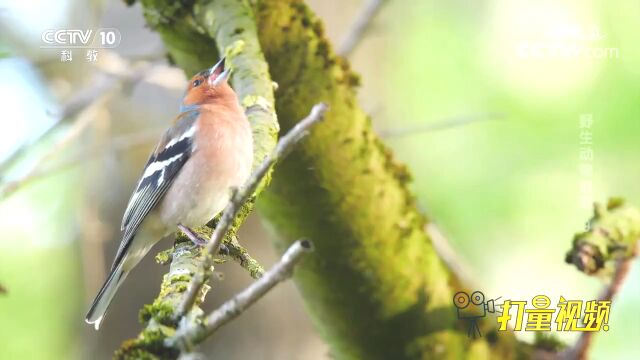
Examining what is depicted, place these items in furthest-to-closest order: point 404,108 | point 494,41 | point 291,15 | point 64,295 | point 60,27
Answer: point 404,108, point 494,41, point 64,295, point 60,27, point 291,15

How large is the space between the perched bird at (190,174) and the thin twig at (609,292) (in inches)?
32.5

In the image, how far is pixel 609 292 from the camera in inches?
62.8

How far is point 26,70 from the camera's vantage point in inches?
97.2

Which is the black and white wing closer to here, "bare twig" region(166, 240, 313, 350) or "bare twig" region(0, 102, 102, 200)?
"bare twig" region(0, 102, 102, 200)

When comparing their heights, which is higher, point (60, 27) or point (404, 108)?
point (404, 108)

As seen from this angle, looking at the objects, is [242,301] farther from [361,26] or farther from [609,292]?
[361,26]

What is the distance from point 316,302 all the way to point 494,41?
178 centimetres

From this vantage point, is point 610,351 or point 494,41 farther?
point 494,41

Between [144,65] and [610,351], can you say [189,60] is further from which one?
[610,351]

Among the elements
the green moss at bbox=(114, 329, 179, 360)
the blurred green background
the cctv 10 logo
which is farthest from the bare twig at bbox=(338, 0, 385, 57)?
the green moss at bbox=(114, 329, 179, 360)

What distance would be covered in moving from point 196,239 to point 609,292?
89 centimetres

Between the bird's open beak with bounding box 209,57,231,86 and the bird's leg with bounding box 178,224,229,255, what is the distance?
Result: 14.5 inches

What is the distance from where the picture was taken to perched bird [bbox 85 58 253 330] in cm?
180

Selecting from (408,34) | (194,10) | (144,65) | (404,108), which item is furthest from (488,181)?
(194,10)
